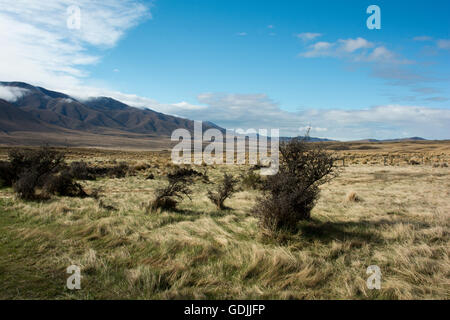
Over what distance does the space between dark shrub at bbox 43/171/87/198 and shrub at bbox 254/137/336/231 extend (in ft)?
30.7

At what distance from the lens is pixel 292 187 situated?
26.0 feet

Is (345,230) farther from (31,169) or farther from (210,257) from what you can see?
(31,169)

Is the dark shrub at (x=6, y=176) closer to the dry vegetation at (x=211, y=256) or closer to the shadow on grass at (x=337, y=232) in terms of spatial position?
the dry vegetation at (x=211, y=256)

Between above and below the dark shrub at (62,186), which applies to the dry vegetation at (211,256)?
below

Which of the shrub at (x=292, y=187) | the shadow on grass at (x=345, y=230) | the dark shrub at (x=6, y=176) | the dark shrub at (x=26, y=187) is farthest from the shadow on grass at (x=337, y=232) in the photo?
the dark shrub at (x=6, y=176)

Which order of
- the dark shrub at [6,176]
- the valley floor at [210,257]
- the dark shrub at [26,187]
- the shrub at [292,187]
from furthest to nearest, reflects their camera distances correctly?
the dark shrub at [6,176], the dark shrub at [26,187], the shrub at [292,187], the valley floor at [210,257]

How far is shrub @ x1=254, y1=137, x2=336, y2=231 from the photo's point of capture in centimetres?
708

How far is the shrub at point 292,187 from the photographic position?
708 centimetres

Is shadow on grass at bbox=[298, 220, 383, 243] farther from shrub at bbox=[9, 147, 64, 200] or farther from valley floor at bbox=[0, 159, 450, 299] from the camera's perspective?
shrub at bbox=[9, 147, 64, 200]

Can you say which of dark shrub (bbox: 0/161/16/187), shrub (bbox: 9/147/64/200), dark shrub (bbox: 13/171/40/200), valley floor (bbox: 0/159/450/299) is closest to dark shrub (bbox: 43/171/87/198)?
shrub (bbox: 9/147/64/200)

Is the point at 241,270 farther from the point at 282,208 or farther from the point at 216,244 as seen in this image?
the point at 282,208

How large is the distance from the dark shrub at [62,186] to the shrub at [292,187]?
30.7ft

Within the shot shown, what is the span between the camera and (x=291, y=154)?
9.53m

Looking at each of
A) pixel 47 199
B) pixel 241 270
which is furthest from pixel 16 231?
pixel 241 270
